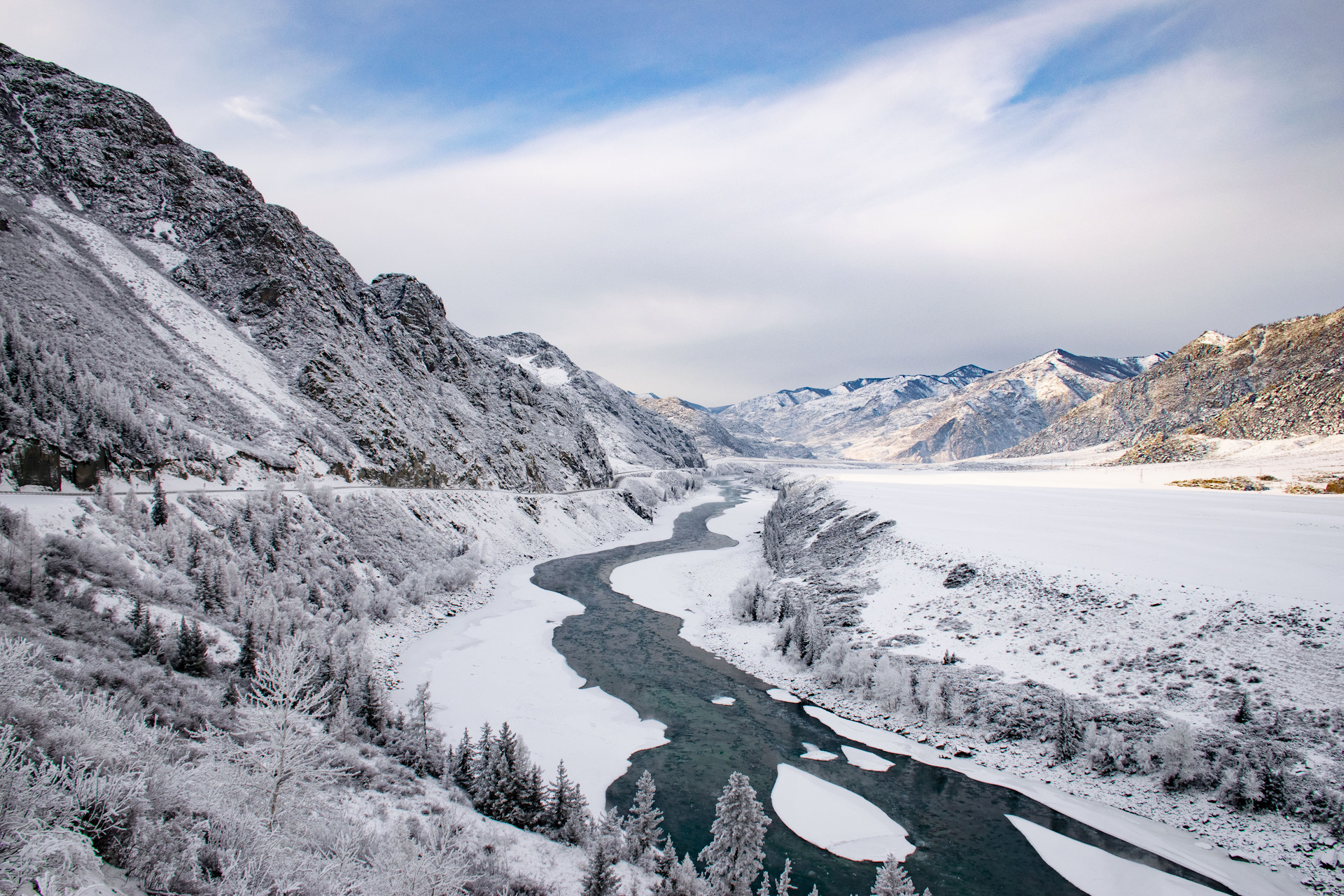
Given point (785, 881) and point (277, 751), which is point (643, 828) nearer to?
point (785, 881)

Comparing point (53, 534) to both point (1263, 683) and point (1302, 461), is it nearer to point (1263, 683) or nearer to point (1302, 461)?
point (1263, 683)

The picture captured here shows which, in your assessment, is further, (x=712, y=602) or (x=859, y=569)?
(x=712, y=602)

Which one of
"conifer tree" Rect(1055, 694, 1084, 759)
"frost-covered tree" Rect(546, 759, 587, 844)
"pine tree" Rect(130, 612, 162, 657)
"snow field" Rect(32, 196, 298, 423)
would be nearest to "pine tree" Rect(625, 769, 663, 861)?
"frost-covered tree" Rect(546, 759, 587, 844)

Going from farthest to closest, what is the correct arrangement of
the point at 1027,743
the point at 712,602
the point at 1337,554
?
the point at 712,602, the point at 1337,554, the point at 1027,743

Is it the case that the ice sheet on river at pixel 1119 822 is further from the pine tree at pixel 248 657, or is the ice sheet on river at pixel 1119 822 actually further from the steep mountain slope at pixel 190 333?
the steep mountain slope at pixel 190 333

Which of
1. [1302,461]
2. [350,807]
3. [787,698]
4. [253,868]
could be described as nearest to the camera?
[253,868]

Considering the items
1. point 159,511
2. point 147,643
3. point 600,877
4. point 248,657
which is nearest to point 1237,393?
point 600,877

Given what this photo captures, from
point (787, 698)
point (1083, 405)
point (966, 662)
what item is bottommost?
point (787, 698)

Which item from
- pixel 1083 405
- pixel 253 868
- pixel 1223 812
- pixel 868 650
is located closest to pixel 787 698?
pixel 868 650
